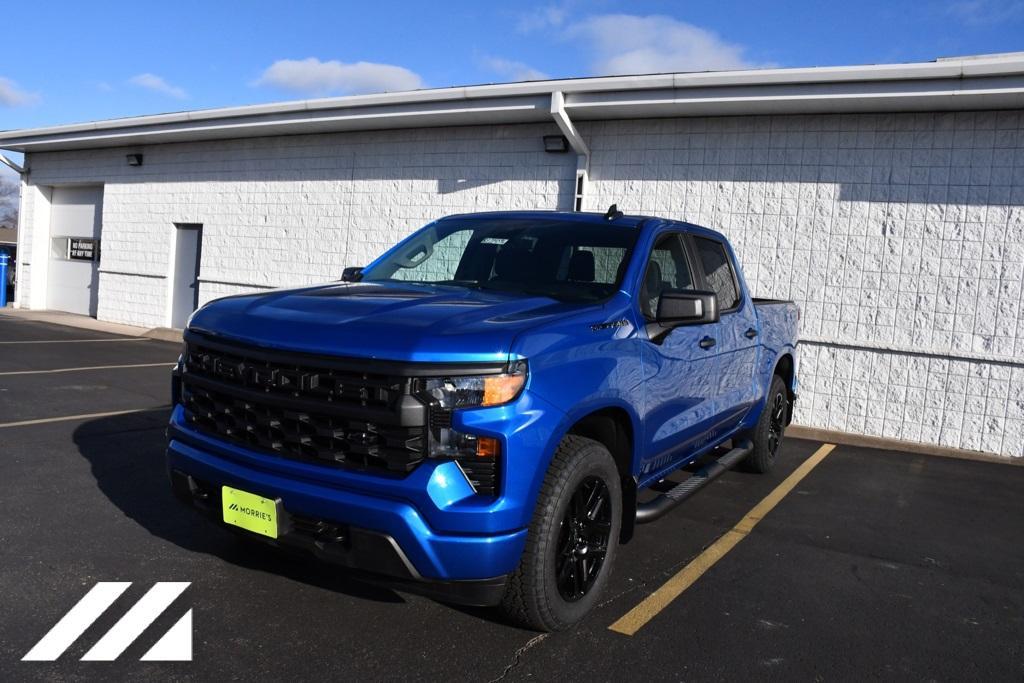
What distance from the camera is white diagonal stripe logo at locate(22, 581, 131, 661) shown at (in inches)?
124

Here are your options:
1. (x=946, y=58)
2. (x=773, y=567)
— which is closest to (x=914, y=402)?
(x=946, y=58)

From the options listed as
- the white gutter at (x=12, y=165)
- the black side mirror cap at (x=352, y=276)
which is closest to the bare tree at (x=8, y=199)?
the white gutter at (x=12, y=165)

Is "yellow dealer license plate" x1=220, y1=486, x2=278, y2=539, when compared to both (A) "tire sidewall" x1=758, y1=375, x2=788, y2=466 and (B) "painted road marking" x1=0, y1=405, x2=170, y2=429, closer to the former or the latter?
(A) "tire sidewall" x1=758, y1=375, x2=788, y2=466

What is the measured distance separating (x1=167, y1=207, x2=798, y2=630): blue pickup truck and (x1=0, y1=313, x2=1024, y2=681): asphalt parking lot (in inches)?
15.1

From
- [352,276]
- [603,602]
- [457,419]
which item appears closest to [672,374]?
[603,602]

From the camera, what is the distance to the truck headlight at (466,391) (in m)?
3.01

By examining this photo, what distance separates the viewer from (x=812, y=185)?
29.8ft

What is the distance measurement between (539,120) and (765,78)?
10.1 ft

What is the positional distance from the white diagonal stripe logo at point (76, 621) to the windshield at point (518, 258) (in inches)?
80.1

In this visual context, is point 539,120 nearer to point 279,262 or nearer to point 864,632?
point 279,262

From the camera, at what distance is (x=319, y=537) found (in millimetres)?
3105

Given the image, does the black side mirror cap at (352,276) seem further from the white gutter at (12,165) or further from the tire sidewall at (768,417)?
the white gutter at (12,165)

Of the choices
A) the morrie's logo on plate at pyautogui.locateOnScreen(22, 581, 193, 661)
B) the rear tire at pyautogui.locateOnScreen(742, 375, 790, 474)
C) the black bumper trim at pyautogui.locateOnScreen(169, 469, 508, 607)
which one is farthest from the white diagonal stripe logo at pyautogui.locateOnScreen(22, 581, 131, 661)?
the rear tire at pyautogui.locateOnScreen(742, 375, 790, 474)

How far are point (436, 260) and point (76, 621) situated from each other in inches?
102
